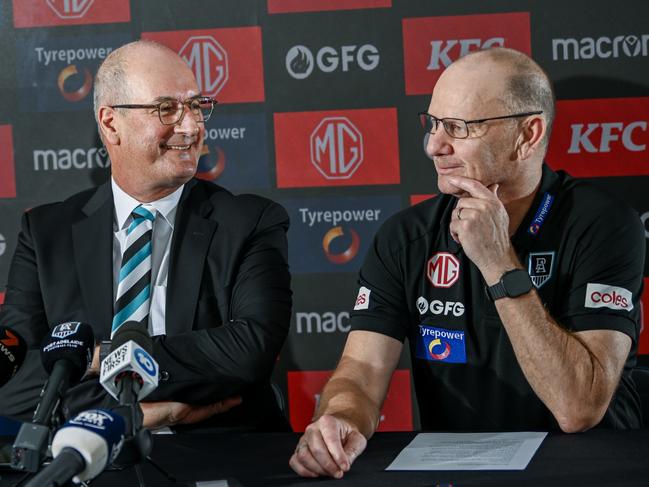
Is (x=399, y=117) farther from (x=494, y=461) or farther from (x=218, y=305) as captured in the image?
(x=494, y=461)

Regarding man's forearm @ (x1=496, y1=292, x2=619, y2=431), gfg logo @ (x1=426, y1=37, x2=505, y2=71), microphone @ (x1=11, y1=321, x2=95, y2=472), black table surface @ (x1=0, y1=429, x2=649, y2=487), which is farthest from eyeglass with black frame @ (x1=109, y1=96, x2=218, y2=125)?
microphone @ (x1=11, y1=321, x2=95, y2=472)

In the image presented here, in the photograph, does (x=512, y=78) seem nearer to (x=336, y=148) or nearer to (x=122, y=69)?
(x=336, y=148)

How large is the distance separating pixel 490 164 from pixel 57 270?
1.43 m

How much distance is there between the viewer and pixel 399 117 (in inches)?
145

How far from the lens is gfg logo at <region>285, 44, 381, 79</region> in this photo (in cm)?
369

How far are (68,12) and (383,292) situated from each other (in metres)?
1.97

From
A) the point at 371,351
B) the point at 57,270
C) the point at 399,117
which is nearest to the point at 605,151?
the point at 399,117

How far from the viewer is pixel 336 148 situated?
12.2 feet

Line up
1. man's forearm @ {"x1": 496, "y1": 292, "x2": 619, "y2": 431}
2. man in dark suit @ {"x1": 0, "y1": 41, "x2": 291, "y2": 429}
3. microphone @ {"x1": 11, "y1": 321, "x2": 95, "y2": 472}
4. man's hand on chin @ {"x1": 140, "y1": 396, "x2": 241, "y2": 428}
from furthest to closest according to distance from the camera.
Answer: man in dark suit @ {"x1": 0, "y1": 41, "x2": 291, "y2": 429}, man's hand on chin @ {"x1": 140, "y1": 396, "x2": 241, "y2": 428}, man's forearm @ {"x1": 496, "y1": 292, "x2": 619, "y2": 431}, microphone @ {"x1": 11, "y1": 321, "x2": 95, "y2": 472}

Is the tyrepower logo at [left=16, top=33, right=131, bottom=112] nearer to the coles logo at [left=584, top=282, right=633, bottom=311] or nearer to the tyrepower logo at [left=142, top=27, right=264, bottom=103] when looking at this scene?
the tyrepower logo at [left=142, top=27, right=264, bottom=103]

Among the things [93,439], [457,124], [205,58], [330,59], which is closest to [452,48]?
[330,59]

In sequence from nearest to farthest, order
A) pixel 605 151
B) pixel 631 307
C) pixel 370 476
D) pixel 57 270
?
1. pixel 370 476
2. pixel 631 307
3. pixel 57 270
4. pixel 605 151

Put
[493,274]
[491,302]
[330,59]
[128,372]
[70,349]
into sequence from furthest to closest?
[330,59] → [491,302] → [493,274] → [70,349] → [128,372]

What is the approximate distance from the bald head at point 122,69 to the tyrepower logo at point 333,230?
0.88 metres
